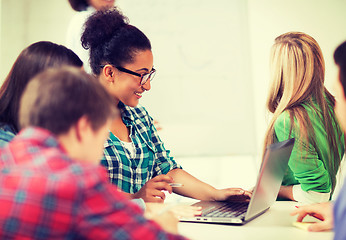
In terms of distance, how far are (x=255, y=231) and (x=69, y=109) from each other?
0.65 meters

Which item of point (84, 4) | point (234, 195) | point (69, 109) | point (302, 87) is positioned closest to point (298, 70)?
point (302, 87)

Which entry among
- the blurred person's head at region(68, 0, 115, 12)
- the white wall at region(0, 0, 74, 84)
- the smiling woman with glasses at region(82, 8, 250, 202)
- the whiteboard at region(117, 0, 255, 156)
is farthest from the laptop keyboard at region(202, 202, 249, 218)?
the white wall at region(0, 0, 74, 84)

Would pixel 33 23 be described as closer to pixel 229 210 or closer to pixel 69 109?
pixel 229 210

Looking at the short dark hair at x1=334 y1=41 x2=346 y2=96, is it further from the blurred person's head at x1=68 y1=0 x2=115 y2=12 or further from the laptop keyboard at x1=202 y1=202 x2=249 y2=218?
the blurred person's head at x1=68 y1=0 x2=115 y2=12

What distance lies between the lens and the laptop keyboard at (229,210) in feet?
4.16

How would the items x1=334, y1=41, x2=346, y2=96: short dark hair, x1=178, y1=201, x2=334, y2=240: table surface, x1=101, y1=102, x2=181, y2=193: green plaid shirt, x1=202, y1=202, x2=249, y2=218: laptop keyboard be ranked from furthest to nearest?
1. x1=101, y1=102, x2=181, y2=193: green plaid shirt
2. x1=202, y1=202, x2=249, y2=218: laptop keyboard
3. x1=178, y1=201, x2=334, y2=240: table surface
4. x1=334, y1=41, x2=346, y2=96: short dark hair

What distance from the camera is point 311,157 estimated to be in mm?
1791

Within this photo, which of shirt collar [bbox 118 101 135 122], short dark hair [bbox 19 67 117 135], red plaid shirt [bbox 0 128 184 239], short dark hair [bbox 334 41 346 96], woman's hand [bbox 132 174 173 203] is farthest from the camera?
shirt collar [bbox 118 101 135 122]

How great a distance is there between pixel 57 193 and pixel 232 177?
2.61m

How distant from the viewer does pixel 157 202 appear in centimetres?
141

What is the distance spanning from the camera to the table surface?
42.2 inches

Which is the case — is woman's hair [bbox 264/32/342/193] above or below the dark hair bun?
below

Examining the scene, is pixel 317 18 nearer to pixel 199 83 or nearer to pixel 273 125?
pixel 199 83

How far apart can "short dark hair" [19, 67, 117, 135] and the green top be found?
3.95ft
